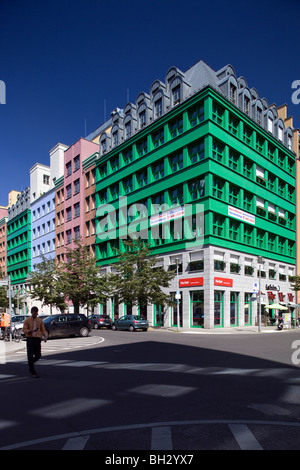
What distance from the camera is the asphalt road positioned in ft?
14.9

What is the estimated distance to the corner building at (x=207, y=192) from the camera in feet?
115

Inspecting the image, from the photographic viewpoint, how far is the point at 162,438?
460cm

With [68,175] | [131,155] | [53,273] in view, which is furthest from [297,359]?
[68,175]

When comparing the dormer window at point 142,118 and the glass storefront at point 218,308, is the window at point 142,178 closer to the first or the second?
the dormer window at point 142,118

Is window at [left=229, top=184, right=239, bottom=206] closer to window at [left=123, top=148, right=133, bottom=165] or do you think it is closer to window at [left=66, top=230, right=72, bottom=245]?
window at [left=123, top=148, right=133, bottom=165]

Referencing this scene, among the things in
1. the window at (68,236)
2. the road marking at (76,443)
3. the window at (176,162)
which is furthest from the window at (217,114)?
the road marking at (76,443)

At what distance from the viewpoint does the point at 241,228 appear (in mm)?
38656

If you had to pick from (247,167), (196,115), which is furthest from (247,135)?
(196,115)

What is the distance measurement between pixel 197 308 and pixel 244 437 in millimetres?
30366

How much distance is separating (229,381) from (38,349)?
480 centimetres

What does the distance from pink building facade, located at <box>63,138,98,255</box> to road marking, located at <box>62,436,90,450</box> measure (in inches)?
1998

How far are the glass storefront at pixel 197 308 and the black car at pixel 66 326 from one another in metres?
12.9

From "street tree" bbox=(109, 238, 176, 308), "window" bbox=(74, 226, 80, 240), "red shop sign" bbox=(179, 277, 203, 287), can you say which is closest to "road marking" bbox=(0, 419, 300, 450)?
"street tree" bbox=(109, 238, 176, 308)

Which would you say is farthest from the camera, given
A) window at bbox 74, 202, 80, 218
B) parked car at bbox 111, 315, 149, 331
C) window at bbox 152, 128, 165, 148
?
window at bbox 74, 202, 80, 218
